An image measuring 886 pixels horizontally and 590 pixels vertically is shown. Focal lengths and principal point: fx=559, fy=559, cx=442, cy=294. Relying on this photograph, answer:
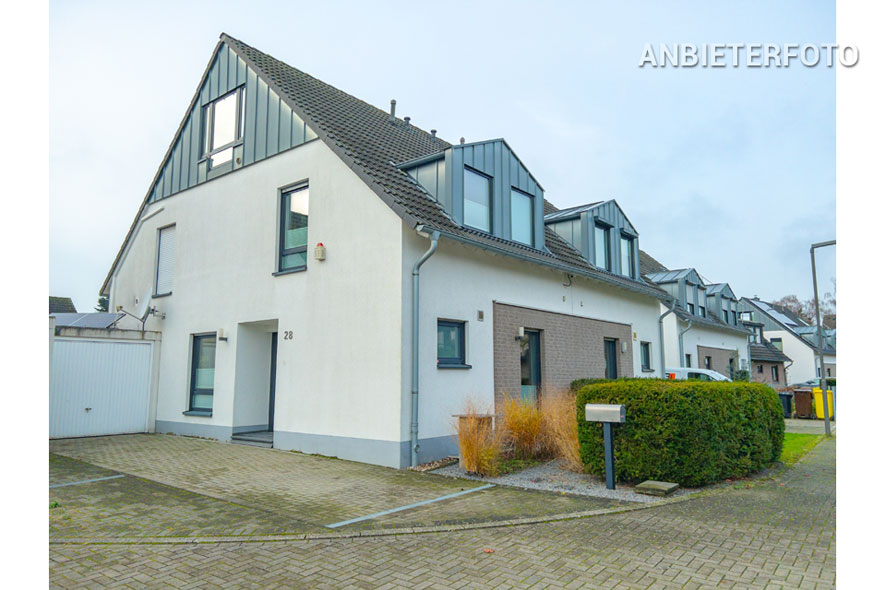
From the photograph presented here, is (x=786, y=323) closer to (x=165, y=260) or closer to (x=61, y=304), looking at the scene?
(x=165, y=260)

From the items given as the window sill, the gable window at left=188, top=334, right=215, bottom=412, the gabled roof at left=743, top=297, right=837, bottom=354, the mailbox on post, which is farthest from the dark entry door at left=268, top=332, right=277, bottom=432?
the gabled roof at left=743, top=297, right=837, bottom=354

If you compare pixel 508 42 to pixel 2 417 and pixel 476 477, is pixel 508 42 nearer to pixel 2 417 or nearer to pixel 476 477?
pixel 476 477

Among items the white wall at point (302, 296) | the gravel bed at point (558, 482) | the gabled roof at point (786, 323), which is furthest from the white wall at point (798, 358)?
the white wall at point (302, 296)

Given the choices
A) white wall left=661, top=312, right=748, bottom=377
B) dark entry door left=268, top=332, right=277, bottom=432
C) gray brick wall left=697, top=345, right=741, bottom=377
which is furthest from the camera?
gray brick wall left=697, top=345, right=741, bottom=377

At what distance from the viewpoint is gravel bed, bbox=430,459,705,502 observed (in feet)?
23.2

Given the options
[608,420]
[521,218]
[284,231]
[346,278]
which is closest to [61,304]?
[284,231]

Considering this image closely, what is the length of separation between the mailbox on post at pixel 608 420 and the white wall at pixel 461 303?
9.60ft

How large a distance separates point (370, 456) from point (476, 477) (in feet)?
6.40

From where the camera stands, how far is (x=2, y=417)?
386cm

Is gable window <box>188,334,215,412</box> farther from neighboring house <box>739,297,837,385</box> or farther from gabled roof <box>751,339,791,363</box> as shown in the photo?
neighboring house <box>739,297,837,385</box>

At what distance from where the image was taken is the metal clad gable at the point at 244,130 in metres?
11.8

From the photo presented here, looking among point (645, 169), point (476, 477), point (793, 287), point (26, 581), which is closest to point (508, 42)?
point (476, 477)

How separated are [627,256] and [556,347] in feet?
20.8

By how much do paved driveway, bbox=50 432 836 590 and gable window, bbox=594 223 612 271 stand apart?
411 inches
